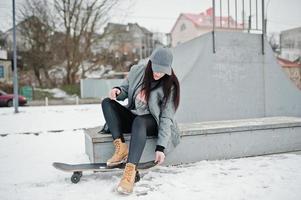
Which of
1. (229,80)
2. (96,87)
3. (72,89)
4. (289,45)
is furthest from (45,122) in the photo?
(289,45)

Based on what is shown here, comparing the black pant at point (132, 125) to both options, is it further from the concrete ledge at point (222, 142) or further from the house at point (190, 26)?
the house at point (190, 26)

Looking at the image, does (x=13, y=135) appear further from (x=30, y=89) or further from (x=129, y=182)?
(x=30, y=89)

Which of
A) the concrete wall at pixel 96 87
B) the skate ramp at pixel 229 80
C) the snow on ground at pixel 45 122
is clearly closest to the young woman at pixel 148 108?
the skate ramp at pixel 229 80

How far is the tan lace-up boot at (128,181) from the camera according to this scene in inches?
91.7

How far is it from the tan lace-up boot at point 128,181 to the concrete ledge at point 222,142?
55cm

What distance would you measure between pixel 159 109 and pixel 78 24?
82.5 ft

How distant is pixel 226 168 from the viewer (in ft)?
10.2

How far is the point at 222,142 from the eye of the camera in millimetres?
3492

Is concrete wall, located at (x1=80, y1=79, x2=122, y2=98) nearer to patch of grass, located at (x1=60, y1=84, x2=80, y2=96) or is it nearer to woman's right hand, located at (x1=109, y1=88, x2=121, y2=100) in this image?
patch of grass, located at (x1=60, y1=84, x2=80, y2=96)

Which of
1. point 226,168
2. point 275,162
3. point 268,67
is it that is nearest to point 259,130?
point 275,162

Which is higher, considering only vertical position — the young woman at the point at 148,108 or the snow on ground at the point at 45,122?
the young woman at the point at 148,108

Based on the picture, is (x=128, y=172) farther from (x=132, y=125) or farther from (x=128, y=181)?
(x=132, y=125)

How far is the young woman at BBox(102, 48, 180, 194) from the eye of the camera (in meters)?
2.65

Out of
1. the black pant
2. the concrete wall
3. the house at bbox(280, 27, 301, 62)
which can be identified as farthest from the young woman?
the house at bbox(280, 27, 301, 62)
